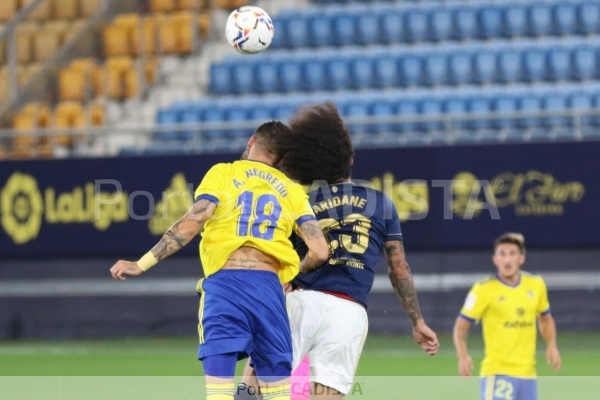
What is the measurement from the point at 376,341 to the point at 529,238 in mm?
2319

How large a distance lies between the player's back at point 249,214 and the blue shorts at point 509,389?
2027 millimetres

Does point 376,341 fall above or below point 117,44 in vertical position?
below

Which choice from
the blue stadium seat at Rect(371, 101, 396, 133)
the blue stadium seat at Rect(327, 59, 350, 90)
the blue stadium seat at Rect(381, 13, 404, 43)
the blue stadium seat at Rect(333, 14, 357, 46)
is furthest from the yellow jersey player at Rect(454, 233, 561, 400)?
the blue stadium seat at Rect(333, 14, 357, 46)

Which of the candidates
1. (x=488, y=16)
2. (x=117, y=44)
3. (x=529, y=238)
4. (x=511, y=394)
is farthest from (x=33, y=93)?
(x=511, y=394)

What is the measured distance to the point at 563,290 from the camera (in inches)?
580

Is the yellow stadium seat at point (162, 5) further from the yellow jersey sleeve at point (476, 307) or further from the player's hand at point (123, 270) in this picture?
the player's hand at point (123, 270)

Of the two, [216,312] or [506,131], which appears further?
[506,131]

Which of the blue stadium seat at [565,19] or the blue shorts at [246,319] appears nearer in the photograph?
the blue shorts at [246,319]

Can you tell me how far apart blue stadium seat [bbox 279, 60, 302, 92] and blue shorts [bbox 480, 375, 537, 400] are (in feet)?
36.2

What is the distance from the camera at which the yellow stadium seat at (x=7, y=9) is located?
20812mm

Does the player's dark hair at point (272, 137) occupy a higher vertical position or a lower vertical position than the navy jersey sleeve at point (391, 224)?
higher

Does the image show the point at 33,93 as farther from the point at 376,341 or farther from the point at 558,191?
the point at 558,191

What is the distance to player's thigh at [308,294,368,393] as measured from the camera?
636cm

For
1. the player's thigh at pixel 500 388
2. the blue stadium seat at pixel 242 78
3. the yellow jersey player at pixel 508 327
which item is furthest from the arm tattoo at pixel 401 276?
the blue stadium seat at pixel 242 78
